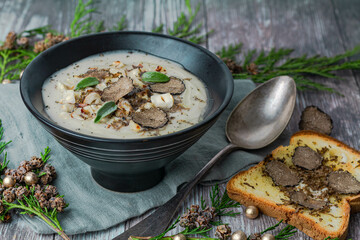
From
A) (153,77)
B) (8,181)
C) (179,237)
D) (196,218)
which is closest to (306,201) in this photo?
(196,218)

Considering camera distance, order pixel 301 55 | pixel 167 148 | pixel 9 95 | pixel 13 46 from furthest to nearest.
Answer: pixel 301 55
pixel 13 46
pixel 9 95
pixel 167 148

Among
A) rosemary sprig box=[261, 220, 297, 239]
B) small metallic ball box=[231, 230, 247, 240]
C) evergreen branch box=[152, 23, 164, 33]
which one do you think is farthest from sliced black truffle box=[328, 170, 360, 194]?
evergreen branch box=[152, 23, 164, 33]

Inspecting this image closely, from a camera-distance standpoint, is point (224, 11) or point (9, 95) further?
point (224, 11)

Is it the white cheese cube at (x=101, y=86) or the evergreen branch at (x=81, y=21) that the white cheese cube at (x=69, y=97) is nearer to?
the white cheese cube at (x=101, y=86)

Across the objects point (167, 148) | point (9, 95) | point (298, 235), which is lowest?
point (298, 235)

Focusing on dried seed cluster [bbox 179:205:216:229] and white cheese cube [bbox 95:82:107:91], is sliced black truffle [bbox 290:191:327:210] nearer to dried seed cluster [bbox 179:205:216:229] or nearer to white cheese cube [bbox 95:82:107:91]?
dried seed cluster [bbox 179:205:216:229]

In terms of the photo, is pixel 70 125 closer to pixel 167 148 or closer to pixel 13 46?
pixel 167 148

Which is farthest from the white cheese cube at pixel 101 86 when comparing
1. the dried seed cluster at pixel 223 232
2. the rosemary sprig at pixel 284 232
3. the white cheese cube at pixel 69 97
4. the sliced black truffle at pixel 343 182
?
the sliced black truffle at pixel 343 182

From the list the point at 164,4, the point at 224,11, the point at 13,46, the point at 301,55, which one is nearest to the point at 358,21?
the point at 301,55
